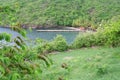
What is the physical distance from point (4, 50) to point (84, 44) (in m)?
14.8

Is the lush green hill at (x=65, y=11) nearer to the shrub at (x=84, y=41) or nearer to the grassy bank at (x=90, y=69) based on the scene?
the shrub at (x=84, y=41)

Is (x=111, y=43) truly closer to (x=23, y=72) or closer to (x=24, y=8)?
(x=23, y=72)

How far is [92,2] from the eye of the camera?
40.3 metres

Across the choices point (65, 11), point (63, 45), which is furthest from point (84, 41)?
point (65, 11)

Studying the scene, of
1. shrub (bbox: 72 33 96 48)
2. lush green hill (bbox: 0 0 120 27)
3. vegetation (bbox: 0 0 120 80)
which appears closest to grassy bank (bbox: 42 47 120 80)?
vegetation (bbox: 0 0 120 80)

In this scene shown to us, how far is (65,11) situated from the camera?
133 ft

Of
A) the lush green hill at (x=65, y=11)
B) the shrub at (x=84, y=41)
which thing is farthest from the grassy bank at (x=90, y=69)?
the lush green hill at (x=65, y=11)

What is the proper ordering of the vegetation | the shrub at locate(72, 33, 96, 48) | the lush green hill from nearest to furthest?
the vegetation → the shrub at locate(72, 33, 96, 48) → the lush green hill

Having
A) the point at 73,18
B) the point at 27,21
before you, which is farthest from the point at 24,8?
the point at 73,18

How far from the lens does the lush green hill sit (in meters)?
38.1

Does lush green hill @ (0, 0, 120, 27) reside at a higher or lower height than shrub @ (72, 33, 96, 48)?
lower

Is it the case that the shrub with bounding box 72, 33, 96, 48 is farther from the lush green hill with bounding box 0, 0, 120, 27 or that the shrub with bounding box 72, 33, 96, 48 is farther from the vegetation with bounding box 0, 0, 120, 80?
the lush green hill with bounding box 0, 0, 120, 27

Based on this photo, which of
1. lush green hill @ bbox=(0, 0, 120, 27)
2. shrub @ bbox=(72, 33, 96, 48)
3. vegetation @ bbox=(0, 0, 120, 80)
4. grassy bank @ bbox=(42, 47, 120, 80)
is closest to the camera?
vegetation @ bbox=(0, 0, 120, 80)

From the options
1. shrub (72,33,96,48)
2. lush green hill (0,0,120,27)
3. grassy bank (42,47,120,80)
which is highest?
grassy bank (42,47,120,80)
